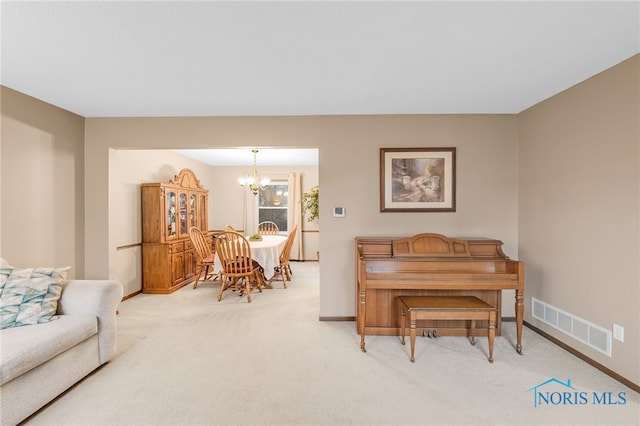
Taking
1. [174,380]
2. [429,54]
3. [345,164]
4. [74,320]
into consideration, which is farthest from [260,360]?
[429,54]

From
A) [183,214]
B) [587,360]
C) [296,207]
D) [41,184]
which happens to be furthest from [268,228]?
[587,360]

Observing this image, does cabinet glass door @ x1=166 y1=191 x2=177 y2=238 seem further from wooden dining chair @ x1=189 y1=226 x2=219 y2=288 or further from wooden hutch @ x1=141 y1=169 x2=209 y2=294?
wooden dining chair @ x1=189 y1=226 x2=219 y2=288

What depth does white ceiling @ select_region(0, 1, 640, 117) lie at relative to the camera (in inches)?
59.3

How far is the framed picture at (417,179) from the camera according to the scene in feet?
10.2

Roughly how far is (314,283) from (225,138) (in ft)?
8.97

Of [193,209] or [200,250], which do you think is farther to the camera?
[193,209]

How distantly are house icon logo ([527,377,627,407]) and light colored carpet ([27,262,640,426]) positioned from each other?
0.03m

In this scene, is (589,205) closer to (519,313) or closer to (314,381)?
(519,313)

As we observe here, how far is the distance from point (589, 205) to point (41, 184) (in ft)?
16.3

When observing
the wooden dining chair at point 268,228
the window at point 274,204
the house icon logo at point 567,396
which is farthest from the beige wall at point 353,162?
the window at point 274,204

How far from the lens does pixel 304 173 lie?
22.5ft

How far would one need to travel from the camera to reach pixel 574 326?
241 centimetres

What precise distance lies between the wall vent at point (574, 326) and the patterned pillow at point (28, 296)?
4111mm

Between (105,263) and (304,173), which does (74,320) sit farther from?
(304,173)
